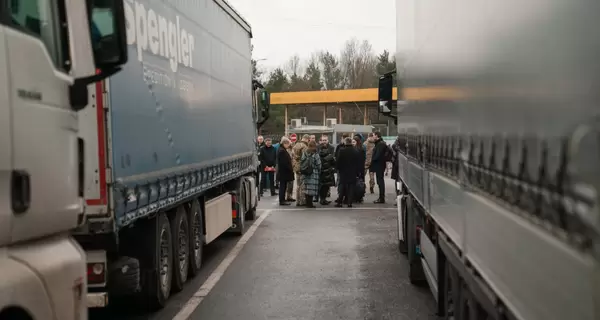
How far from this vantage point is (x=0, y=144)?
2947 millimetres

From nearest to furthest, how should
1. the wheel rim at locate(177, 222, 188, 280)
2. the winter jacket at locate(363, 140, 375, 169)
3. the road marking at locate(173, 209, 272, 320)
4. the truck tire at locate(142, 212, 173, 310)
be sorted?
the truck tire at locate(142, 212, 173, 310) → the road marking at locate(173, 209, 272, 320) → the wheel rim at locate(177, 222, 188, 280) → the winter jacket at locate(363, 140, 375, 169)

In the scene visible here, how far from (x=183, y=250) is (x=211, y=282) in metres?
0.67

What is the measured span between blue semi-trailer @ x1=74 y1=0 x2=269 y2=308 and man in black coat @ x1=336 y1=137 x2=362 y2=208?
261 inches

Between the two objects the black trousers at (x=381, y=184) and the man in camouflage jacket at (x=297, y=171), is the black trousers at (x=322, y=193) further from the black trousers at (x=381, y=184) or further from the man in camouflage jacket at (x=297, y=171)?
the black trousers at (x=381, y=184)

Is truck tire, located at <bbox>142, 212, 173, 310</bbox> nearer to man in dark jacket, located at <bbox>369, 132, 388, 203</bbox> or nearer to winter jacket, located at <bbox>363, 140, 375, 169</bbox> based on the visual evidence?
man in dark jacket, located at <bbox>369, 132, 388, 203</bbox>

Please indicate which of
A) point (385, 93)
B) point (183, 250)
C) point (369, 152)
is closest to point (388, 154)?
point (369, 152)

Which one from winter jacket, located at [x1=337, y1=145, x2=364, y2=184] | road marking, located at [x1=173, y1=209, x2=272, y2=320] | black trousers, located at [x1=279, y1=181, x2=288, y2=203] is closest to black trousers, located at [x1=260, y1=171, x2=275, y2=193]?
black trousers, located at [x1=279, y1=181, x2=288, y2=203]

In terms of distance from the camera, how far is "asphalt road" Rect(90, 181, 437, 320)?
311 inches

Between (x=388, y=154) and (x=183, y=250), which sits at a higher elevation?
(x=388, y=154)

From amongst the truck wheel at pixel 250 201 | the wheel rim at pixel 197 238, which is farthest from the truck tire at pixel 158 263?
the truck wheel at pixel 250 201

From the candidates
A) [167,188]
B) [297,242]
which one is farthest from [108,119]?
[297,242]

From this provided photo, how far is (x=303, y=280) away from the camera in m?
9.66

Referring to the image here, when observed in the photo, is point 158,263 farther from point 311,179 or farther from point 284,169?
point 284,169

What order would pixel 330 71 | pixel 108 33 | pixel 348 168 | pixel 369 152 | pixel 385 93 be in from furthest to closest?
pixel 330 71, pixel 369 152, pixel 348 168, pixel 385 93, pixel 108 33
